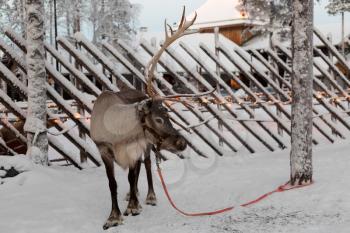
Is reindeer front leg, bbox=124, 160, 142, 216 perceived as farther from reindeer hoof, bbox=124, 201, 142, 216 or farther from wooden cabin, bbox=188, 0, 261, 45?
wooden cabin, bbox=188, 0, 261, 45

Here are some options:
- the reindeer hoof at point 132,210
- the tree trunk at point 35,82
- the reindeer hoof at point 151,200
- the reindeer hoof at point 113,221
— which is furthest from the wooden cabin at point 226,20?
the reindeer hoof at point 113,221

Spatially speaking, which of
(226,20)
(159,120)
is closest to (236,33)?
(226,20)

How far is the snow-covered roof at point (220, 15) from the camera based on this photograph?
43.9 meters

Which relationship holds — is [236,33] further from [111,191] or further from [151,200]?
[111,191]

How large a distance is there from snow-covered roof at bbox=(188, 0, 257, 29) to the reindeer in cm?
3925

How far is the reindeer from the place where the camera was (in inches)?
197

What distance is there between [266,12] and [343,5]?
8.66 meters

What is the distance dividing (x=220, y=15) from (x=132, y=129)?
42.6 m

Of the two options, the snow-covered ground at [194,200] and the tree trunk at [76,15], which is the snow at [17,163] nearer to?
the snow-covered ground at [194,200]

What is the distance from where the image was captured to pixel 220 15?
46156 millimetres

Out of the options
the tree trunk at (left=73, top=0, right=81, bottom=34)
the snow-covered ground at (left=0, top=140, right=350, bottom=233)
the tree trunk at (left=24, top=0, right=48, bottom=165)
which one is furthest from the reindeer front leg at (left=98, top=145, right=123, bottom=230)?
the tree trunk at (left=73, top=0, right=81, bottom=34)

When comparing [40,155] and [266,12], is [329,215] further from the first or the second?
[266,12]

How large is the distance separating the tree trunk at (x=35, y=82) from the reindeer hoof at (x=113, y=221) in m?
2.48

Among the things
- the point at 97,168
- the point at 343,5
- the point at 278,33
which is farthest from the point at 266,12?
the point at 97,168
